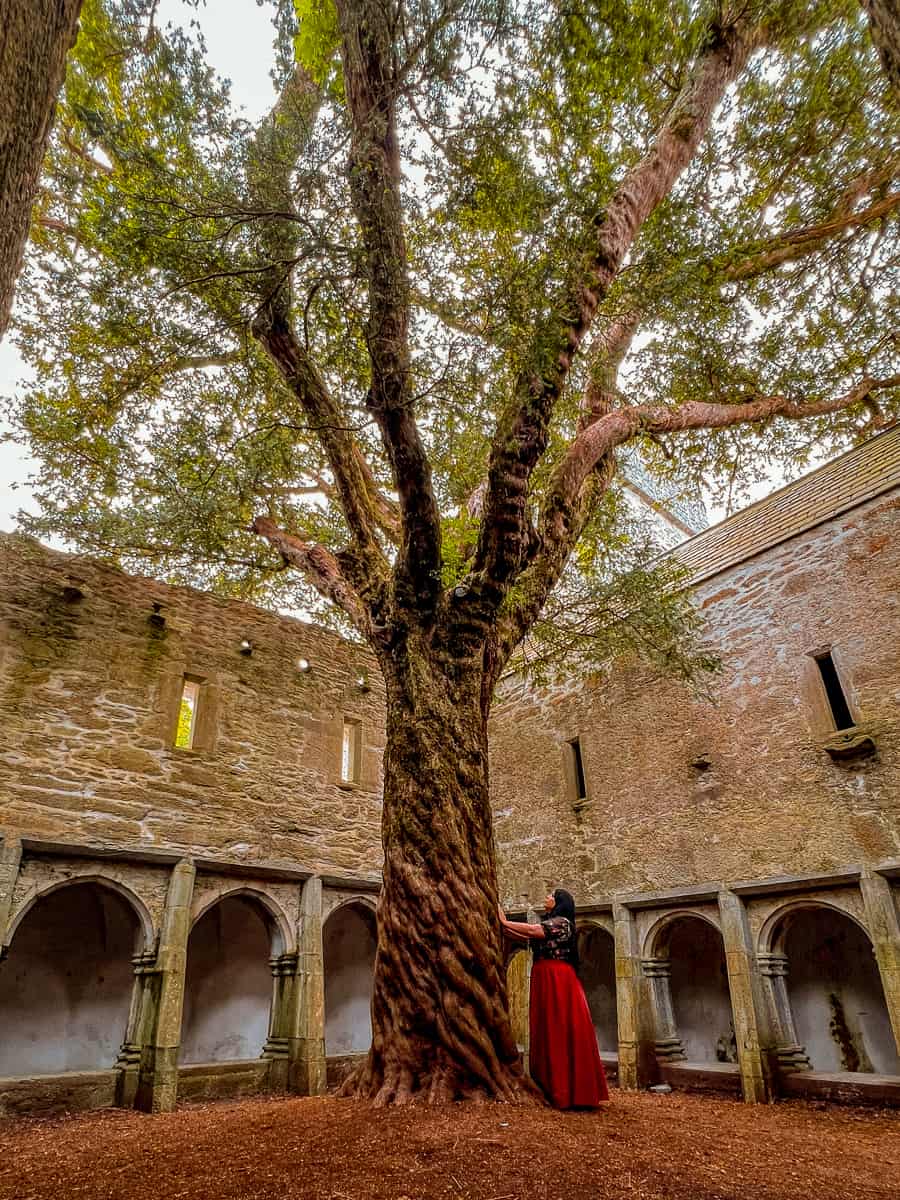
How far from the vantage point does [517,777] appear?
1045 cm

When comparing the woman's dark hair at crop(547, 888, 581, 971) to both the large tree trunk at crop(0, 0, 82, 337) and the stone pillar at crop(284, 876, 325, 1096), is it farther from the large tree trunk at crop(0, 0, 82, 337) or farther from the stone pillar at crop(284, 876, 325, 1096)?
the large tree trunk at crop(0, 0, 82, 337)

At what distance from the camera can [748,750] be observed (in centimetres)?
773

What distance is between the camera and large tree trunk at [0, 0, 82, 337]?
67.0 inches

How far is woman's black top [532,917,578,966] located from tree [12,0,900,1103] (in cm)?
62

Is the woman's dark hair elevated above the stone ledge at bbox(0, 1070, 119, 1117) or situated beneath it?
elevated above

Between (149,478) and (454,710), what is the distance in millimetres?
4717

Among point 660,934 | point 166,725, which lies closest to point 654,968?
point 660,934

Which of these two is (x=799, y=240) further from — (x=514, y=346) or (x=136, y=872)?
(x=136, y=872)

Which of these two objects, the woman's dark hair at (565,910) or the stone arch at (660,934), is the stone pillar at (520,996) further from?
the woman's dark hair at (565,910)

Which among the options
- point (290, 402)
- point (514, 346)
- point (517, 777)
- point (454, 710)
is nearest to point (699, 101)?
point (514, 346)

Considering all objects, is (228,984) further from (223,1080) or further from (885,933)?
(885,933)

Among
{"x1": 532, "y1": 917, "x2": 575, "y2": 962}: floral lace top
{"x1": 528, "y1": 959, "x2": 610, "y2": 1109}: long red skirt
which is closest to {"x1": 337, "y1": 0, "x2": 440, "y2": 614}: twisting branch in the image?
{"x1": 532, "y1": 917, "x2": 575, "y2": 962}: floral lace top

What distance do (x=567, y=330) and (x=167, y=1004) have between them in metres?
7.06

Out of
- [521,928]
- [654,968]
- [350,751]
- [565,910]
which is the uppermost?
[350,751]
